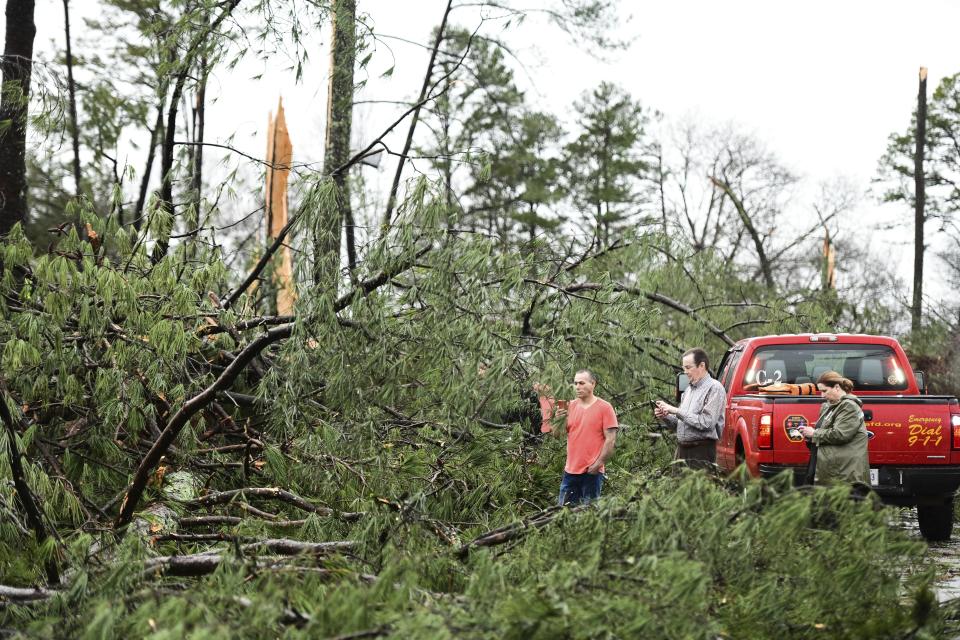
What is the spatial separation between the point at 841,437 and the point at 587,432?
6.19 feet

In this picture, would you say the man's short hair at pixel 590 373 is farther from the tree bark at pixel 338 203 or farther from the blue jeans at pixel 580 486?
the tree bark at pixel 338 203

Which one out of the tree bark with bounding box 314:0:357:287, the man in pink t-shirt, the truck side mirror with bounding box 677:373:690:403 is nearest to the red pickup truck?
the truck side mirror with bounding box 677:373:690:403

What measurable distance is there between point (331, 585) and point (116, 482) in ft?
13.2

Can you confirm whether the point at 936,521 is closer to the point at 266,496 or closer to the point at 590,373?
the point at 590,373

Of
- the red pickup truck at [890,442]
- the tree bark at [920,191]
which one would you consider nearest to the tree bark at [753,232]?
the tree bark at [920,191]

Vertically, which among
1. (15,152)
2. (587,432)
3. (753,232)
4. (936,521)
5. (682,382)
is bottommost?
(936,521)

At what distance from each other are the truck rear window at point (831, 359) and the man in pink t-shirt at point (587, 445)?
2510mm

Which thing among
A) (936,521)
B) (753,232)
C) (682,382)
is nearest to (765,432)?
(682,382)

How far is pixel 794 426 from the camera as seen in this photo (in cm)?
895

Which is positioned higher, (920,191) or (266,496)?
(920,191)

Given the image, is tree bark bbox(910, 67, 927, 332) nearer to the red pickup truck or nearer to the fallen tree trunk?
the red pickup truck

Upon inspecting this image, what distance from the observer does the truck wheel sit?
32.1ft

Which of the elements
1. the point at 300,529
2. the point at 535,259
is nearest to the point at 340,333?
the point at 300,529

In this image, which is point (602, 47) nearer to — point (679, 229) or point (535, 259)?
point (679, 229)
